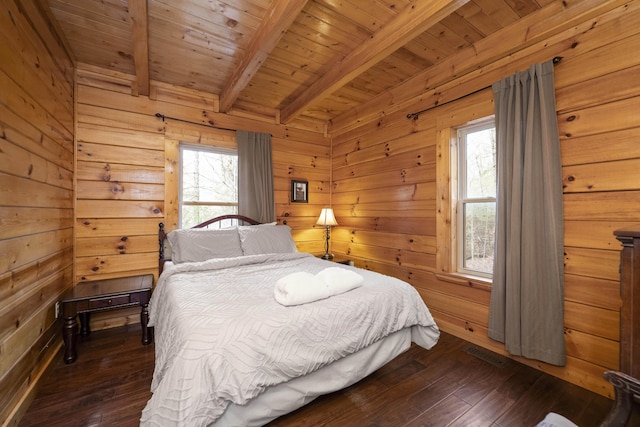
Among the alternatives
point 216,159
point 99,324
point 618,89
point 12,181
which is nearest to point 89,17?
point 12,181

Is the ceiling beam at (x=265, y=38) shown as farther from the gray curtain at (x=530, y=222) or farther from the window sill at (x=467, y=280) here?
the window sill at (x=467, y=280)

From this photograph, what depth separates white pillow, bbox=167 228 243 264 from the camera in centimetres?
253

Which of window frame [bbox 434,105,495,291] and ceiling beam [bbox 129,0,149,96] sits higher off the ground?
ceiling beam [bbox 129,0,149,96]

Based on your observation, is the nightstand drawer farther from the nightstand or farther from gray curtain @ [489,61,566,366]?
gray curtain @ [489,61,566,366]

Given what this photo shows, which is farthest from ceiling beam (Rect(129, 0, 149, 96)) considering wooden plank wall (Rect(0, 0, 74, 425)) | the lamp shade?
the lamp shade

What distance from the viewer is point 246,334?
4.17 ft

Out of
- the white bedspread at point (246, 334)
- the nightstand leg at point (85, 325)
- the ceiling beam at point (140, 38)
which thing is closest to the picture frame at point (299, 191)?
the white bedspread at point (246, 334)

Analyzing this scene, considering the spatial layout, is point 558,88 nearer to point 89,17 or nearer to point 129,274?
point 89,17

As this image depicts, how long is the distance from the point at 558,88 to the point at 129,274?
402cm

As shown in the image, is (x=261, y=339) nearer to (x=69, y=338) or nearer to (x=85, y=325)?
(x=69, y=338)

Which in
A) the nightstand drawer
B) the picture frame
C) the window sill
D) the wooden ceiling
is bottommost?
the nightstand drawer

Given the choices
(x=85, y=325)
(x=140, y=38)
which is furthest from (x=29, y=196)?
(x=85, y=325)

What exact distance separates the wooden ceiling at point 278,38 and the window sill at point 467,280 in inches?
73.4

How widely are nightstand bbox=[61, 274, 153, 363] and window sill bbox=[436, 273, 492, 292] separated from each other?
8.83 feet
